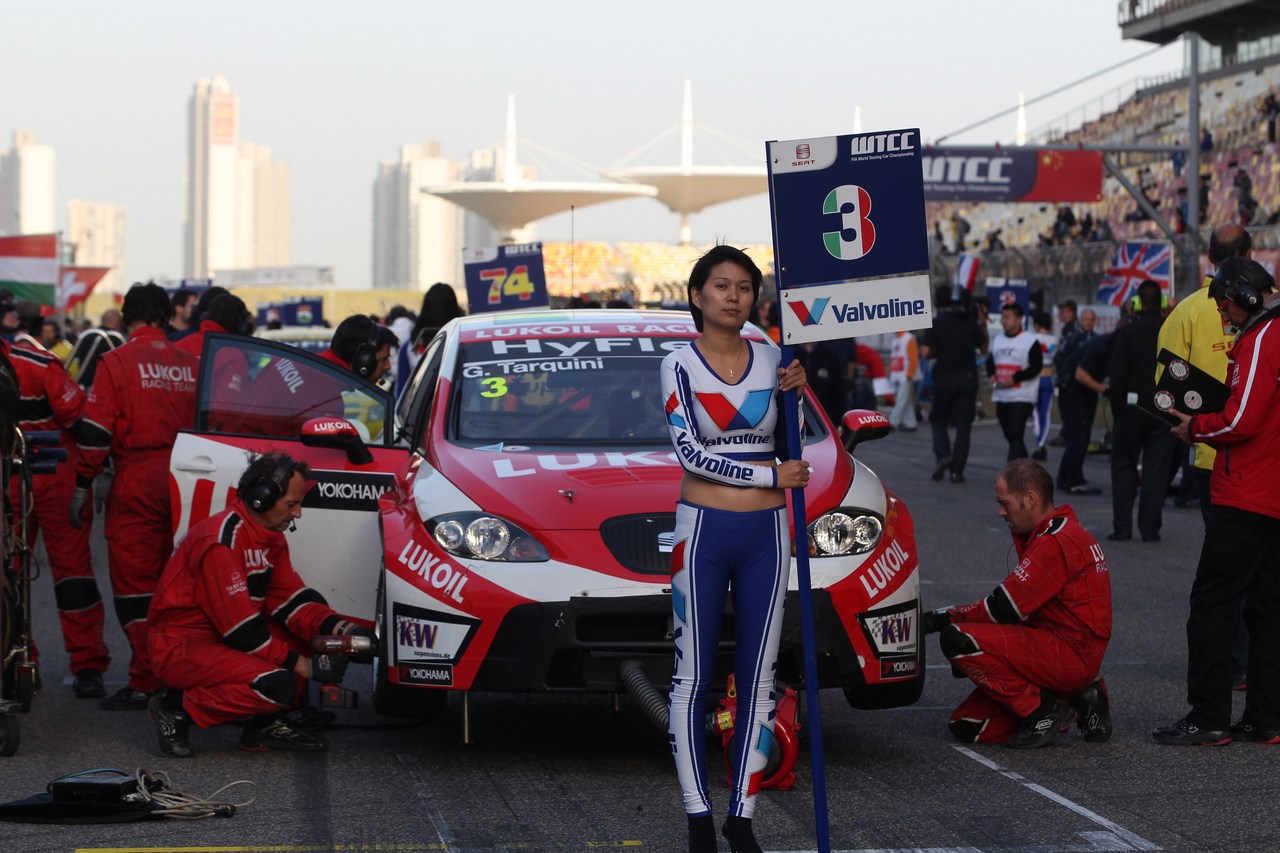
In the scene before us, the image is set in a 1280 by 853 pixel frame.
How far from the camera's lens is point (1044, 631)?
679 cm

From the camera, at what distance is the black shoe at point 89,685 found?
8102 millimetres

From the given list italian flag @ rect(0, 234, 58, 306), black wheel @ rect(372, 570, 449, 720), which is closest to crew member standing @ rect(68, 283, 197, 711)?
black wheel @ rect(372, 570, 449, 720)

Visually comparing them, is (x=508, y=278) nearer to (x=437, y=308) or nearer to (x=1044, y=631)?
(x=437, y=308)

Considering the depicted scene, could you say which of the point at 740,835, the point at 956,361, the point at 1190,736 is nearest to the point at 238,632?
the point at 740,835

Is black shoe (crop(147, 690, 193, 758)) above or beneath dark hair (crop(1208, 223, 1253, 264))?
beneath

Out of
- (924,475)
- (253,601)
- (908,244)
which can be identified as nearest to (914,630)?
(908,244)

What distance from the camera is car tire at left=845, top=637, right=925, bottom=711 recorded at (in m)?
6.54

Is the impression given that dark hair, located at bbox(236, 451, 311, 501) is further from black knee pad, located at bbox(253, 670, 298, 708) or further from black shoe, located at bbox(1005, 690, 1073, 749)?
black shoe, located at bbox(1005, 690, 1073, 749)

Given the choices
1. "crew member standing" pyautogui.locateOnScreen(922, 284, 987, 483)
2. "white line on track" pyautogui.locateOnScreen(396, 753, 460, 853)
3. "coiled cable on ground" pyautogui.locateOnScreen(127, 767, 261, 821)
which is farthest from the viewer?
"crew member standing" pyautogui.locateOnScreen(922, 284, 987, 483)

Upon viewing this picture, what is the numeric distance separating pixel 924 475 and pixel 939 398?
5.97 ft

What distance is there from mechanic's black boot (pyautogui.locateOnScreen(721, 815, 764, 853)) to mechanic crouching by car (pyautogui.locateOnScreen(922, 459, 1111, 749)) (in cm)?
185

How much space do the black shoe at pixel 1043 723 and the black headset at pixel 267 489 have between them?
2.88 meters

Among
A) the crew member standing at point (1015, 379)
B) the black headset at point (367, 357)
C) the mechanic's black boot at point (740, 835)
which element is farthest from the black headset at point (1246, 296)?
the crew member standing at point (1015, 379)

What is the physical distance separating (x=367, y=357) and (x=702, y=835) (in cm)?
418
